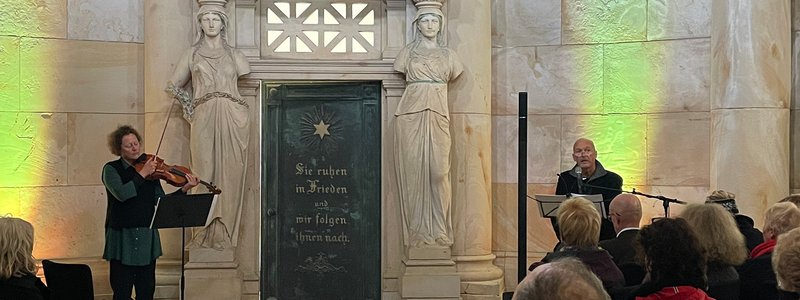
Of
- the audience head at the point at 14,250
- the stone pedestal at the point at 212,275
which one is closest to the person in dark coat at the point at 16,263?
the audience head at the point at 14,250

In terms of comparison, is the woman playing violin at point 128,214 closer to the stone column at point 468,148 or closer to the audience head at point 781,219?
the stone column at point 468,148

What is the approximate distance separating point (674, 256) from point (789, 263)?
0.49m

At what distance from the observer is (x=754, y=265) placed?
16.7 feet

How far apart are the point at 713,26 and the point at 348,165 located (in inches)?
122

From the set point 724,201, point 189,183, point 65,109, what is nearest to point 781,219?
point 724,201

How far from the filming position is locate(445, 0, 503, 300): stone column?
9.05m

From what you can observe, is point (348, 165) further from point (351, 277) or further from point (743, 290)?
point (743, 290)

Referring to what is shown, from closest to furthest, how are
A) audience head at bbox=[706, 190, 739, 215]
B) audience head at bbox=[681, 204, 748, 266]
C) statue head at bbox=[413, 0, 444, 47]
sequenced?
audience head at bbox=[681, 204, 748, 266] → audience head at bbox=[706, 190, 739, 215] → statue head at bbox=[413, 0, 444, 47]

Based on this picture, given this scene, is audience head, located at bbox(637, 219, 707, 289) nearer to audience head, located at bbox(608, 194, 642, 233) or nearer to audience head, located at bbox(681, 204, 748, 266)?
audience head, located at bbox(681, 204, 748, 266)

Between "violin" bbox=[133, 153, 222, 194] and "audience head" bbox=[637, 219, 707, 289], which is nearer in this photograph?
"audience head" bbox=[637, 219, 707, 289]

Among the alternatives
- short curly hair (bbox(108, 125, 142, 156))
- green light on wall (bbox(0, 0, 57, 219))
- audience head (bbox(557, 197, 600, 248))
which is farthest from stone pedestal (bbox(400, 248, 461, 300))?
audience head (bbox(557, 197, 600, 248))

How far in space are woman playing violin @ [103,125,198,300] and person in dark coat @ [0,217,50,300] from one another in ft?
9.08

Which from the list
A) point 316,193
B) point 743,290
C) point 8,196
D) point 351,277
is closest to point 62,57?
point 8,196

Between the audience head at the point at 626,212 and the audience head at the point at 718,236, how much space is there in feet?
2.35
